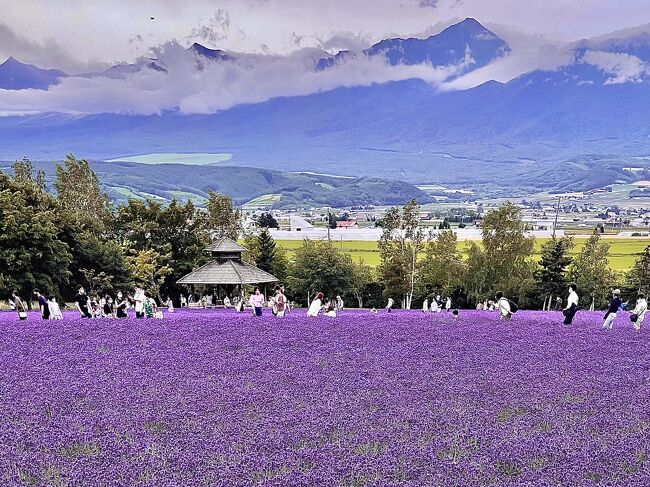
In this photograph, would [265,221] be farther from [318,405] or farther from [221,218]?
Answer: [318,405]

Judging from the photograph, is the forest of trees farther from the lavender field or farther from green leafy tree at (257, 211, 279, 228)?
the lavender field

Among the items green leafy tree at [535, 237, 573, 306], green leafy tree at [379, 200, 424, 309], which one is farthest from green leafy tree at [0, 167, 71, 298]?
green leafy tree at [535, 237, 573, 306]

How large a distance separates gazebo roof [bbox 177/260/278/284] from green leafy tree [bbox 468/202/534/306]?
2093cm

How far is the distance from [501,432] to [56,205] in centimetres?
4226

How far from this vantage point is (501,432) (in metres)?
10.1

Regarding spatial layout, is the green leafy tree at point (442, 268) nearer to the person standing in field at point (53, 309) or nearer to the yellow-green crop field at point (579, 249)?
the yellow-green crop field at point (579, 249)

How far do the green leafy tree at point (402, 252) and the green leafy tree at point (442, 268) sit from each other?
1034 mm

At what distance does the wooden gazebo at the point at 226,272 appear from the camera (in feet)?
124

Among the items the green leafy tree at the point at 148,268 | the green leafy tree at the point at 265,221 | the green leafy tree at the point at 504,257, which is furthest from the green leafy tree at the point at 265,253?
the green leafy tree at the point at 504,257

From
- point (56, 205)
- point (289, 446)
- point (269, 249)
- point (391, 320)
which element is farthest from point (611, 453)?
point (269, 249)

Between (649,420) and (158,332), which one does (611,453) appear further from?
(158,332)

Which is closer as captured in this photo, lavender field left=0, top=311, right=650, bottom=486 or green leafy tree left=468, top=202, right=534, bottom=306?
lavender field left=0, top=311, right=650, bottom=486

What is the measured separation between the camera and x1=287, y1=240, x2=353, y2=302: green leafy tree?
183 ft

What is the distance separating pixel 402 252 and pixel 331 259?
648 cm
